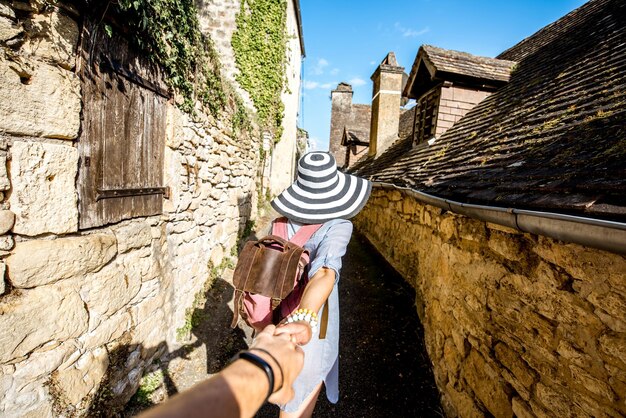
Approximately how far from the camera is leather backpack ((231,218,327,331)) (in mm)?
1471

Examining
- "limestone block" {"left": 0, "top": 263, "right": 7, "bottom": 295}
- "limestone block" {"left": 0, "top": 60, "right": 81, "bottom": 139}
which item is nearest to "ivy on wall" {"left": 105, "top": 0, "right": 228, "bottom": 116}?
"limestone block" {"left": 0, "top": 60, "right": 81, "bottom": 139}

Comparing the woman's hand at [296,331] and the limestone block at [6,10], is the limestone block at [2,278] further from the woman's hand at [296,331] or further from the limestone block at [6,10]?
the woman's hand at [296,331]

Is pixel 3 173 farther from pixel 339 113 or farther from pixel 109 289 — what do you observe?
pixel 339 113

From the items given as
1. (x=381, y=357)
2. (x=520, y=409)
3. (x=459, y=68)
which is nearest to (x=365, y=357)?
(x=381, y=357)

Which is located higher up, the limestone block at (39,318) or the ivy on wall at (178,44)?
the ivy on wall at (178,44)

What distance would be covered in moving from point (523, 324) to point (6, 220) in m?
3.17

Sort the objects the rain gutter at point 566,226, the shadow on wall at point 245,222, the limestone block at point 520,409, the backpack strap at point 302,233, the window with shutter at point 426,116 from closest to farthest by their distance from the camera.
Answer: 1. the rain gutter at point 566,226
2. the backpack strap at point 302,233
3. the limestone block at point 520,409
4. the window with shutter at point 426,116
5. the shadow on wall at point 245,222

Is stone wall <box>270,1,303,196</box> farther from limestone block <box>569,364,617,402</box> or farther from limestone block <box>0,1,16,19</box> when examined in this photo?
limestone block <box>569,364,617,402</box>

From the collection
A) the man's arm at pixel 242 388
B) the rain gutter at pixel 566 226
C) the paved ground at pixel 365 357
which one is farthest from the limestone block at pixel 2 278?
the rain gutter at pixel 566 226

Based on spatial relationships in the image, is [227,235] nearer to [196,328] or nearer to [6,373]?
[196,328]

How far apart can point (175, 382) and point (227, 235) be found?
2.92 meters

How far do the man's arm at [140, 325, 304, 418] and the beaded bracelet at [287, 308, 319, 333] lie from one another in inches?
6.2

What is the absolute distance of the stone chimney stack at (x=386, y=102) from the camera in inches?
389

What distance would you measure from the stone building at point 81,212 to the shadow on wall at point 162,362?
2cm
